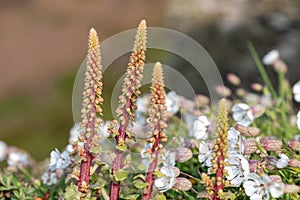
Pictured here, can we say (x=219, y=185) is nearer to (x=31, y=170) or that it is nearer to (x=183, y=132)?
(x=183, y=132)

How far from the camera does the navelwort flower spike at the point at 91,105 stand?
1.44 metres

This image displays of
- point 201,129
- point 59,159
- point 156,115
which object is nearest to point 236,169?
point 156,115

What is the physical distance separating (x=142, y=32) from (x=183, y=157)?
0.46m

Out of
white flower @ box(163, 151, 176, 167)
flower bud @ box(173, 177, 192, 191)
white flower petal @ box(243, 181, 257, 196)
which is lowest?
white flower petal @ box(243, 181, 257, 196)

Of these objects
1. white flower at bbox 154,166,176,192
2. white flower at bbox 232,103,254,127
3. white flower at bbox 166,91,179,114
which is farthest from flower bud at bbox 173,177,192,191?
white flower at bbox 166,91,179,114

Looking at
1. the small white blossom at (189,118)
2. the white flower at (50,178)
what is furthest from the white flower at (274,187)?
the small white blossom at (189,118)

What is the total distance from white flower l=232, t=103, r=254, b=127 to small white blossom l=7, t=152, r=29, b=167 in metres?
0.80

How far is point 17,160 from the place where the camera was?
2.29 metres

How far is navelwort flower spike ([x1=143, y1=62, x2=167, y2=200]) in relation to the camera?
1404 millimetres

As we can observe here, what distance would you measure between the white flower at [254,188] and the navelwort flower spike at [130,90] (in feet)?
→ 1.02

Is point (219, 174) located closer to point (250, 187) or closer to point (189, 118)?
point (250, 187)

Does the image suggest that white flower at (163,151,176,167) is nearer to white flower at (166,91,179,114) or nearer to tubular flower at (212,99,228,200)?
tubular flower at (212,99,228,200)

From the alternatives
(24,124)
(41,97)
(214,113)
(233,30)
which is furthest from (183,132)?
(41,97)

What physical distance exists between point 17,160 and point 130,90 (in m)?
0.95
